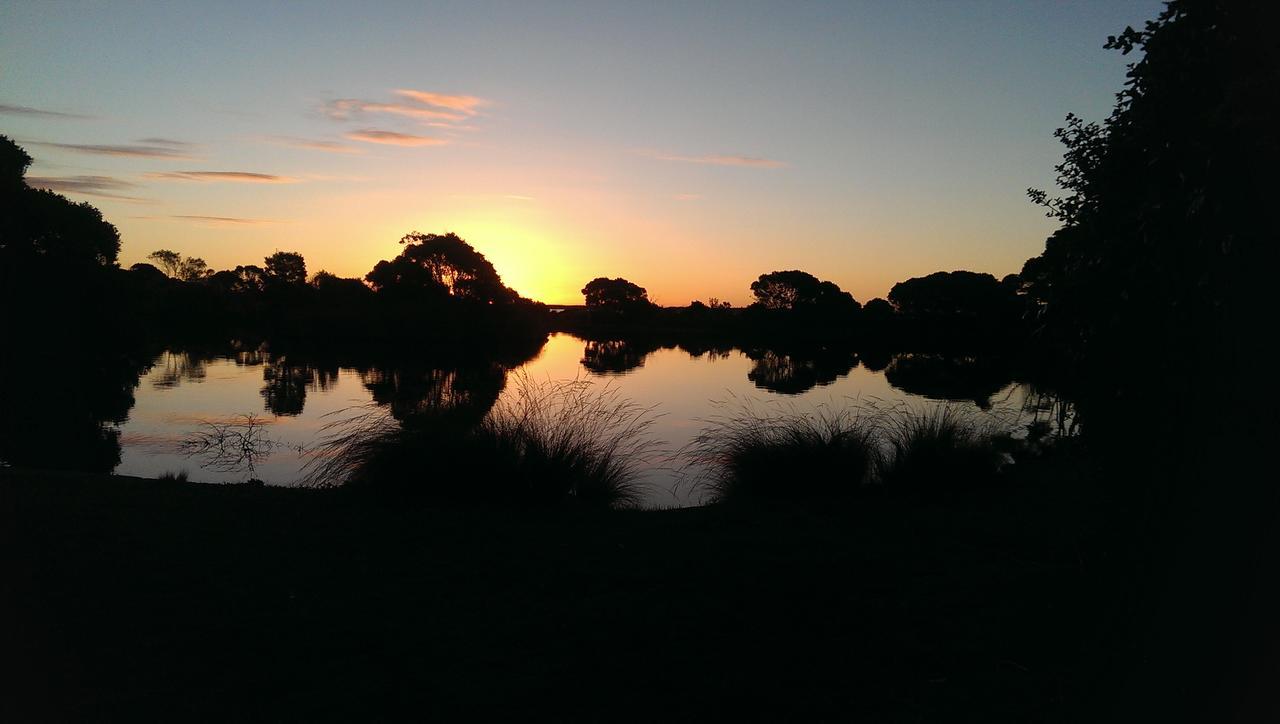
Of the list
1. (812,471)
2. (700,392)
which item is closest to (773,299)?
(700,392)

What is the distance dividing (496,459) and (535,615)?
3083mm

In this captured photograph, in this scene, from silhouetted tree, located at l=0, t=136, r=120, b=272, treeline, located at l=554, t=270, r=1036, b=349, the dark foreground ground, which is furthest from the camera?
treeline, located at l=554, t=270, r=1036, b=349

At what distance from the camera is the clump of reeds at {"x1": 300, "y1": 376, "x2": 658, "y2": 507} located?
7.25 meters

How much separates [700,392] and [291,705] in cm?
2268

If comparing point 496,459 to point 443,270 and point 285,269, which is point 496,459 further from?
point 285,269

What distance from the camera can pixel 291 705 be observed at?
130 inches

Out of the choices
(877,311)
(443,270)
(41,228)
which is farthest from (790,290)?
(41,228)

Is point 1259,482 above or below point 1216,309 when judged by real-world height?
below

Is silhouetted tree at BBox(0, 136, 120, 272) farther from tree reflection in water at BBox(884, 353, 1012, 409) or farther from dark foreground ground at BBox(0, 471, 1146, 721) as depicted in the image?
tree reflection in water at BBox(884, 353, 1012, 409)

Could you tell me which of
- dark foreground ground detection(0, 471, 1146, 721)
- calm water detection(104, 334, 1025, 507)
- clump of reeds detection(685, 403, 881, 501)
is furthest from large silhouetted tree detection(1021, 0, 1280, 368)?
calm water detection(104, 334, 1025, 507)

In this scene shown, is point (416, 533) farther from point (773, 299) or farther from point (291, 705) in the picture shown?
point (773, 299)

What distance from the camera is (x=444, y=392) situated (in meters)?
13.3

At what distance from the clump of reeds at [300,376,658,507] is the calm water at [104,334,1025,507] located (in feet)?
4.70

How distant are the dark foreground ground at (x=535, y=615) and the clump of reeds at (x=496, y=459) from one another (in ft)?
2.33
